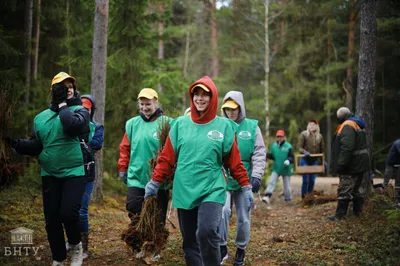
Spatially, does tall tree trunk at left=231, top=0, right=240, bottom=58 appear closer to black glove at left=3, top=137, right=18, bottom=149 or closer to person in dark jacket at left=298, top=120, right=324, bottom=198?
person in dark jacket at left=298, top=120, right=324, bottom=198

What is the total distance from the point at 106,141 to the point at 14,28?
14.6ft

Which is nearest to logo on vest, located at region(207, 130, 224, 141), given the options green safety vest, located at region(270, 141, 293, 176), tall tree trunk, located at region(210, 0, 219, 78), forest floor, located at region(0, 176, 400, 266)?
forest floor, located at region(0, 176, 400, 266)

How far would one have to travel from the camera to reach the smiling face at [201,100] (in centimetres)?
510

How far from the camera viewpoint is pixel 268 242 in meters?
8.68

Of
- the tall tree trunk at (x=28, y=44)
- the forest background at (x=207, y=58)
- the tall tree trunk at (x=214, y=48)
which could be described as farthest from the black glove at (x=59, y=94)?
the tall tree trunk at (x=214, y=48)

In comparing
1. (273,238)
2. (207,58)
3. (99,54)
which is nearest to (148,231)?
(273,238)

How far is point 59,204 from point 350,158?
21.2 feet

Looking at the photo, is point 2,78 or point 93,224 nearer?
point 93,224

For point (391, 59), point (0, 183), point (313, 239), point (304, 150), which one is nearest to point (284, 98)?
point (391, 59)

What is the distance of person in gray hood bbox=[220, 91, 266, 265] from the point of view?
21.7ft

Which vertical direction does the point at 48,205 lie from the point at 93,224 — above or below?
above

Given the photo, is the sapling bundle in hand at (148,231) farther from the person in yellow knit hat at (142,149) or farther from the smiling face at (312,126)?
the smiling face at (312,126)

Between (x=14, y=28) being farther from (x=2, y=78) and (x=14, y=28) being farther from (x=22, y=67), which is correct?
(x=2, y=78)

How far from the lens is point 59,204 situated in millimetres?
5684
